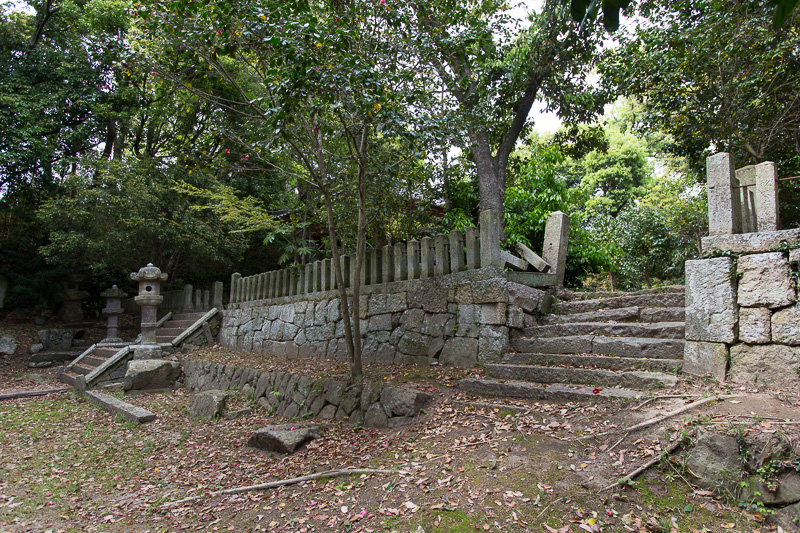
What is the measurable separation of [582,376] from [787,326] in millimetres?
1757

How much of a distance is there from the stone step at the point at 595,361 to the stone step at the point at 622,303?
3.85ft

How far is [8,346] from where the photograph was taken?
12.3 metres

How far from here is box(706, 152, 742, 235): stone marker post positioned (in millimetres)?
4410

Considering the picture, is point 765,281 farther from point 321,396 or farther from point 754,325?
point 321,396

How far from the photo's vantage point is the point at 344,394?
568 centimetres

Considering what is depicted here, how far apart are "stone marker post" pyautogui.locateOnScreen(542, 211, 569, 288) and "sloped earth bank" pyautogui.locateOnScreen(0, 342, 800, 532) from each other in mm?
2641

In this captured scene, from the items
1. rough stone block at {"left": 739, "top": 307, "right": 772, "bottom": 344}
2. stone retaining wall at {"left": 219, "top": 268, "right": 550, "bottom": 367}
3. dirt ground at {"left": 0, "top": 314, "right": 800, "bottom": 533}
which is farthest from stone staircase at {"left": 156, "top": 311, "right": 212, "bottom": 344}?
rough stone block at {"left": 739, "top": 307, "right": 772, "bottom": 344}

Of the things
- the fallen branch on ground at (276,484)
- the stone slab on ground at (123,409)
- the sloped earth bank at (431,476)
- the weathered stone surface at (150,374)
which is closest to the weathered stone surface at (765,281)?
the sloped earth bank at (431,476)

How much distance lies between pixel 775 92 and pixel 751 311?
5502mm

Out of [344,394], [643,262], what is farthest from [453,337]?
[643,262]

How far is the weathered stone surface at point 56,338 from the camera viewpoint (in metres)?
12.8

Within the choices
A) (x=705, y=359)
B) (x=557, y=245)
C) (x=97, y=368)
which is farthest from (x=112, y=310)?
(x=705, y=359)

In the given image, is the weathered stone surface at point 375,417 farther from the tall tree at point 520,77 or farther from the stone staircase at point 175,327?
the stone staircase at point 175,327

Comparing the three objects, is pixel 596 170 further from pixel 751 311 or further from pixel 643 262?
pixel 751 311
